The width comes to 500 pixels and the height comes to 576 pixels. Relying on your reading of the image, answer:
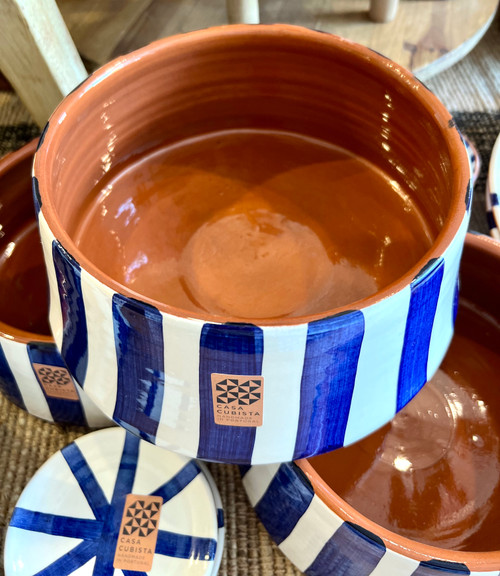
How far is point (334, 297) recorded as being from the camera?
1.59ft

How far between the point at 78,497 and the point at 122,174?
0.30 metres

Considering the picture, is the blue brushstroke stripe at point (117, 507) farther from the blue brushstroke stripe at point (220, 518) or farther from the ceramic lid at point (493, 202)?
the ceramic lid at point (493, 202)

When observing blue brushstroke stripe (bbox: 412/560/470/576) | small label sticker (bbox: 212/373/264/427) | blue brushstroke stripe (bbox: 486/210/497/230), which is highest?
small label sticker (bbox: 212/373/264/427)

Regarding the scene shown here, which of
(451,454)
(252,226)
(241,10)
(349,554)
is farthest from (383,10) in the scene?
(349,554)

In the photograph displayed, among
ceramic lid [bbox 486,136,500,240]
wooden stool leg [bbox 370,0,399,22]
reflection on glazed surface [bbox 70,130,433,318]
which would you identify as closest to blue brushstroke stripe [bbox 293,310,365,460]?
reflection on glazed surface [bbox 70,130,433,318]

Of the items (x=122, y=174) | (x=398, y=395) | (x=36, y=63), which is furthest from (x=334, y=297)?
(x=36, y=63)

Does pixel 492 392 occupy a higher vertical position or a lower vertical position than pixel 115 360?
lower

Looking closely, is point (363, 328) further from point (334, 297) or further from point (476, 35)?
point (476, 35)

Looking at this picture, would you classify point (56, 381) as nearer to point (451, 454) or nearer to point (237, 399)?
point (237, 399)

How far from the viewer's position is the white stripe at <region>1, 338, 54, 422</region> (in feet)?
→ 1.74

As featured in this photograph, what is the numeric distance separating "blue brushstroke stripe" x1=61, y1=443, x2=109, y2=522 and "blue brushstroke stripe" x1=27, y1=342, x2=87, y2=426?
32mm

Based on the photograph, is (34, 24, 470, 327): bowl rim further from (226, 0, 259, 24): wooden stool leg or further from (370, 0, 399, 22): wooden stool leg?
(370, 0, 399, 22): wooden stool leg

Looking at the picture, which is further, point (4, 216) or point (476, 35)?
point (476, 35)

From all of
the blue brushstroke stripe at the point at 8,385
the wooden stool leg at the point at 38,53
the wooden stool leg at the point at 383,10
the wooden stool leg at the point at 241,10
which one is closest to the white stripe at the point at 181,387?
the blue brushstroke stripe at the point at 8,385
